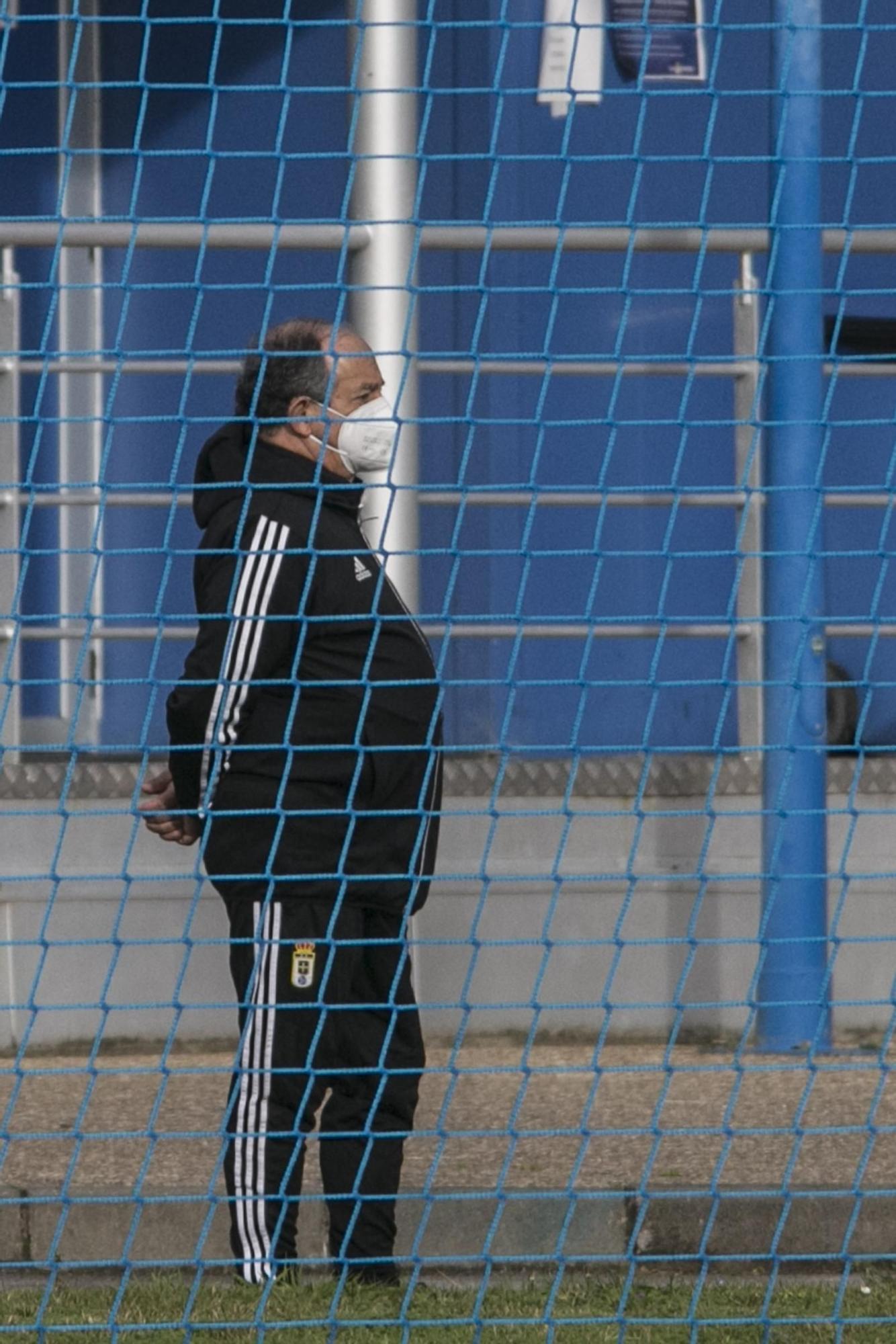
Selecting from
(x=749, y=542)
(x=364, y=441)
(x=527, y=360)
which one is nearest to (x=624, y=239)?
(x=527, y=360)

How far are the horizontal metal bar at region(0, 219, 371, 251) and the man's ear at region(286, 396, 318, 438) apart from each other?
139 centimetres

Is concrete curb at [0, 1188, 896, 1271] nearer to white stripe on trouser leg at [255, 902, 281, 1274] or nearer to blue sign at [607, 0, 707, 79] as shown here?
white stripe on trouser leg at [255, 902, 281, 1274]

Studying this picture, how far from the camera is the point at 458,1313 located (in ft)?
13.5

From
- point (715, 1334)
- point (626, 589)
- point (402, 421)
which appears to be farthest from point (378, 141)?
point (715, 1334)

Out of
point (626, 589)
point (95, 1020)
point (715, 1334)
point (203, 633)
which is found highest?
point (203, 633)

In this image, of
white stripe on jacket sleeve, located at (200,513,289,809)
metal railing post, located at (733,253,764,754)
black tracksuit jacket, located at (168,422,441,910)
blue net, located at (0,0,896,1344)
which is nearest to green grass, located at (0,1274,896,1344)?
blue net, located at (0,0,896,1344)

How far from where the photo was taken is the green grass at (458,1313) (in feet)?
12.9

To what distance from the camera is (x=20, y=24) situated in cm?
829

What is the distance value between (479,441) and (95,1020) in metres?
2.52

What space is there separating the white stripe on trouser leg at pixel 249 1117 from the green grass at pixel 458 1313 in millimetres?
80

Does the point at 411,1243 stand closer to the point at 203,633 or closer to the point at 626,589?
the point at 203,633

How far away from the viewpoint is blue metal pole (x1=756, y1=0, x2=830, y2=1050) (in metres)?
5.86

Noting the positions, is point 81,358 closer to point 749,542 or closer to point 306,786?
point 749,542

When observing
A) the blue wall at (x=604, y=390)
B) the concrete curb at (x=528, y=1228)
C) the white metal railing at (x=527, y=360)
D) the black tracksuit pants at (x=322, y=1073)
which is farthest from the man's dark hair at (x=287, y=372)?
the blue wall at (x=604, y=390)
